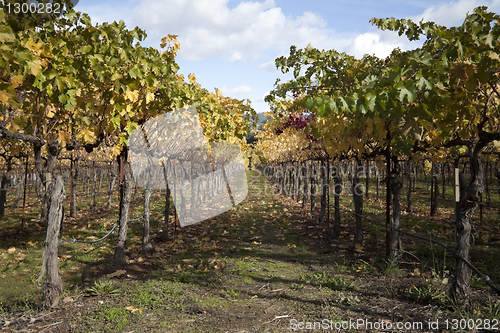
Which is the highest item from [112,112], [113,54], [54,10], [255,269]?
[54,10]

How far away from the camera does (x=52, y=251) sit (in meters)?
4.28

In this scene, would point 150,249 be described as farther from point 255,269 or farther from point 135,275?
point 255,269

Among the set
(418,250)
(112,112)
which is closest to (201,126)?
(112,112)

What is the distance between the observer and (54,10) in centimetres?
416

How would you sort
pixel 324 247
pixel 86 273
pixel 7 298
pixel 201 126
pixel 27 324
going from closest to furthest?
pixel 27 324 < pixel 7 298 < pixel 86 273 < pixel 324 247 < pixel 201 126

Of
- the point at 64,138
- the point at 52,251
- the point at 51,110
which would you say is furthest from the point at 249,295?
the point at 51,110

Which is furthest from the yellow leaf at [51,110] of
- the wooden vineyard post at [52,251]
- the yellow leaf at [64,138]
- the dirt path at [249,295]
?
the dirt path at [249,295]

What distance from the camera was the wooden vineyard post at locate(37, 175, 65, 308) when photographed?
4.18 m

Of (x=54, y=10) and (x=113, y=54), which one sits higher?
(x=54, y=10)

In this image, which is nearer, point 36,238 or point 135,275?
point 135,275

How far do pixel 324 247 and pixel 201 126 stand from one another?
448 centimetres

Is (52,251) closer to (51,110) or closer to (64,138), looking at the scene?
(64,138)

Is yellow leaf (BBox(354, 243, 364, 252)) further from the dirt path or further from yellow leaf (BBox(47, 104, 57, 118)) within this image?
yellow leaf (BBox(47, 104, 57, 118))

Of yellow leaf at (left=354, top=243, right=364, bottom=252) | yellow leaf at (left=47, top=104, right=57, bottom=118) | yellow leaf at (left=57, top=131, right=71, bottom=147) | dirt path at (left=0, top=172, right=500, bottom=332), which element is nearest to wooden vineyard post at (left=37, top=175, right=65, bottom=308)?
dirt path at (left=0, top=172, right=500, bottom=332)
